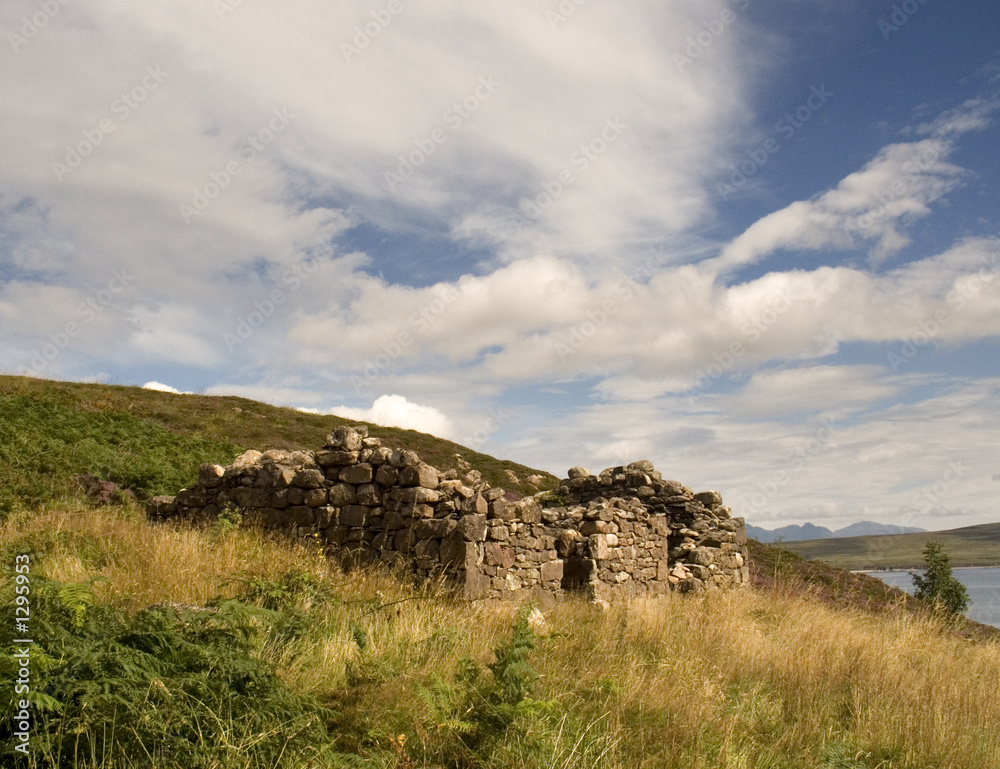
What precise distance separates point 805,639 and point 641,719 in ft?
14.2

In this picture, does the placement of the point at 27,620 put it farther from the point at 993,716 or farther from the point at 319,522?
the point at 993,716

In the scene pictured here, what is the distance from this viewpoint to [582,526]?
11.8 metres

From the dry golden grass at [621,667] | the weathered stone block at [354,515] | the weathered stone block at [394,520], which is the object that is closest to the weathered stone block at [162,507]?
the dry golden grass at [621,667]

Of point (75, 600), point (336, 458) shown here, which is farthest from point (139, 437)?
point (75, 600)

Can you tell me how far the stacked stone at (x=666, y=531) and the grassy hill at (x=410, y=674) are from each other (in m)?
1.64

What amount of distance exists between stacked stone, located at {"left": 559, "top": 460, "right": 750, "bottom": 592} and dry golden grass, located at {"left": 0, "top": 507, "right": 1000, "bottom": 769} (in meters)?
2.12

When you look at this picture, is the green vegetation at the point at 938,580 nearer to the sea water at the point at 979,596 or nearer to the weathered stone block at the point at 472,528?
the sea water at the point at 979,596

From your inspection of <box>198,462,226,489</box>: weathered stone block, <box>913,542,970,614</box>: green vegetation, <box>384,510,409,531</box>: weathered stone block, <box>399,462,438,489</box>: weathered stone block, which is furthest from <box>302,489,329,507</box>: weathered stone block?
<box>913,542,970,614</box>: green vegetation

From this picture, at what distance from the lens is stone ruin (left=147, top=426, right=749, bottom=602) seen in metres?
9.12

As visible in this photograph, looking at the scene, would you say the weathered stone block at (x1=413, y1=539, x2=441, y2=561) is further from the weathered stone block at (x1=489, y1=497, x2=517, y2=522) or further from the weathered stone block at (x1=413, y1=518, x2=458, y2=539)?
the weathered stone block at (x1=489, y1=497, x2=517, y2=522)

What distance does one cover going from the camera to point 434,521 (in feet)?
30.0

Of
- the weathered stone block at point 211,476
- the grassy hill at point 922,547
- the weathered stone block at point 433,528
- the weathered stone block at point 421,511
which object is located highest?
the weathered stone block at point 211,476

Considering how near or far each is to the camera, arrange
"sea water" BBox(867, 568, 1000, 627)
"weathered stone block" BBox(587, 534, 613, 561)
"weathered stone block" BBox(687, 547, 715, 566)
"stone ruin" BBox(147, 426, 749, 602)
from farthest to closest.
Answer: "sea water" BBox(867, 568, 1000, 627) < "weathered stone block" BBox(687, 547, 715, 566) < "weathered stone block" BBox(587, 534, 613, 561) < "stone ruin" BBox(147, 426, 749, 602)

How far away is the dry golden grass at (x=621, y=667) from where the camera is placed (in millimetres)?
4659
